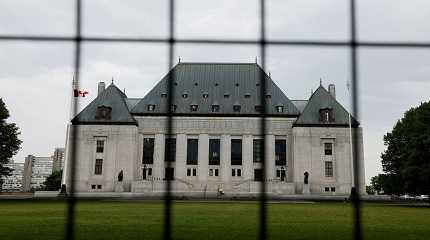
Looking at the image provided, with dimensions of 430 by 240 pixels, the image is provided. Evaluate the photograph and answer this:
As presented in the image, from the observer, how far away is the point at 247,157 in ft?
253

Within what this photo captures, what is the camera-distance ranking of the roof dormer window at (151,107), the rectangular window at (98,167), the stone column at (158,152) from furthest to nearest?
the roof dormer window at (151,107) → the rectangular window at (98,167) → the stone column at (158,152)

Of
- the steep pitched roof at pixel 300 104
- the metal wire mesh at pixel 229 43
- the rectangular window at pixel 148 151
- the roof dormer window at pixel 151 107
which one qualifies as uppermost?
the steep pitched roof at pixel 300 104

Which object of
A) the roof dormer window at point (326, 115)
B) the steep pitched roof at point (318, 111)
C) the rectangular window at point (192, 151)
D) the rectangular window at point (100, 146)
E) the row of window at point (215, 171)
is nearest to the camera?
the row of window at point (215, 171)

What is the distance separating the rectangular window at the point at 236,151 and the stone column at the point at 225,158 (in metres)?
0.63

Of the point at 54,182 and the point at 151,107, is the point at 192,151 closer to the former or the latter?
the point at 151,107

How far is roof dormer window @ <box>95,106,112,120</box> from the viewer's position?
3044 inches

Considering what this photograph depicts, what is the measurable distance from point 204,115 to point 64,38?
73.6m

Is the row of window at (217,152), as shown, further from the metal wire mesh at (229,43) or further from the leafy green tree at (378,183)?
the metal wire mesh at (229,43)

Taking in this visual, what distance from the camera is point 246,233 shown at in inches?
690

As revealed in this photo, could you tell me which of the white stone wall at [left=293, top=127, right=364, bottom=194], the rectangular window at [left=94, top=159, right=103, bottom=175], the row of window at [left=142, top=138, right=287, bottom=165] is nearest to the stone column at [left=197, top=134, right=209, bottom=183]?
the row of window at [left=142, top=138, right=287, bottom=165]

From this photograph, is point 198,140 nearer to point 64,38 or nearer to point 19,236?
point 19,236

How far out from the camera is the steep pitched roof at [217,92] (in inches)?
3063

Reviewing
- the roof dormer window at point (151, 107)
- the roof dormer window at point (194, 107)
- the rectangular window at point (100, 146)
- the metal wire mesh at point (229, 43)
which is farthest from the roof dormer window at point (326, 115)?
the metal wire mesh at point (229, 43)

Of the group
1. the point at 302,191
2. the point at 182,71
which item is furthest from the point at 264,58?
the point at 182,71
